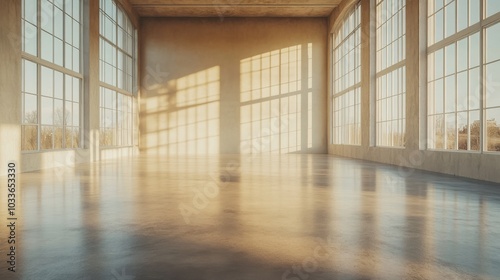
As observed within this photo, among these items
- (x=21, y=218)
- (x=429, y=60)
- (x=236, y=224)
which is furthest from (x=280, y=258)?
(x=429, y=60)

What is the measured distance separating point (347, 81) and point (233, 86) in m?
9.40

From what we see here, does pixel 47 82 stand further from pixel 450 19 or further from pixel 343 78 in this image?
pixel 343 78

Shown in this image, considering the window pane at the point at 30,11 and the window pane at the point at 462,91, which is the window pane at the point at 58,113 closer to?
the window pane at the point at 30,11

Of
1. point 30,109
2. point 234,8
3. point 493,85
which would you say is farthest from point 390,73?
point 234,8

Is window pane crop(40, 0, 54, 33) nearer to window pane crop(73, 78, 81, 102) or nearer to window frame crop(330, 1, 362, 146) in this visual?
window pane crop(73, 78, 81, 102)

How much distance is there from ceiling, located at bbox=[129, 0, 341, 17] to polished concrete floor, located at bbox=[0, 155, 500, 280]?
23.1 metres

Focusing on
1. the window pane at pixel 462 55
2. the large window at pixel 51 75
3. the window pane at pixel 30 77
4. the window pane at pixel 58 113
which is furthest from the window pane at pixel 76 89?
the window pane at pixel 462 55

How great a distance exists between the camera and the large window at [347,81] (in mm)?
24828

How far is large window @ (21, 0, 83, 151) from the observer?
51.2 ft

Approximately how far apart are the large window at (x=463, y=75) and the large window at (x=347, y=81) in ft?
30.3

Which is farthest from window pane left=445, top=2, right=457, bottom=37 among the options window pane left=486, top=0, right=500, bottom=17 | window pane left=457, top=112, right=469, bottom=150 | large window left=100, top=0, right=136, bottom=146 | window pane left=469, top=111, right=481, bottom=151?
large window left=100, top=0, right=136, bottom=146

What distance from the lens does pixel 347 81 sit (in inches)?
1075

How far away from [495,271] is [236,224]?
3.01m

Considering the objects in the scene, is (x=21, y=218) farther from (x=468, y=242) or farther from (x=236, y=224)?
(x=468, y=242)
